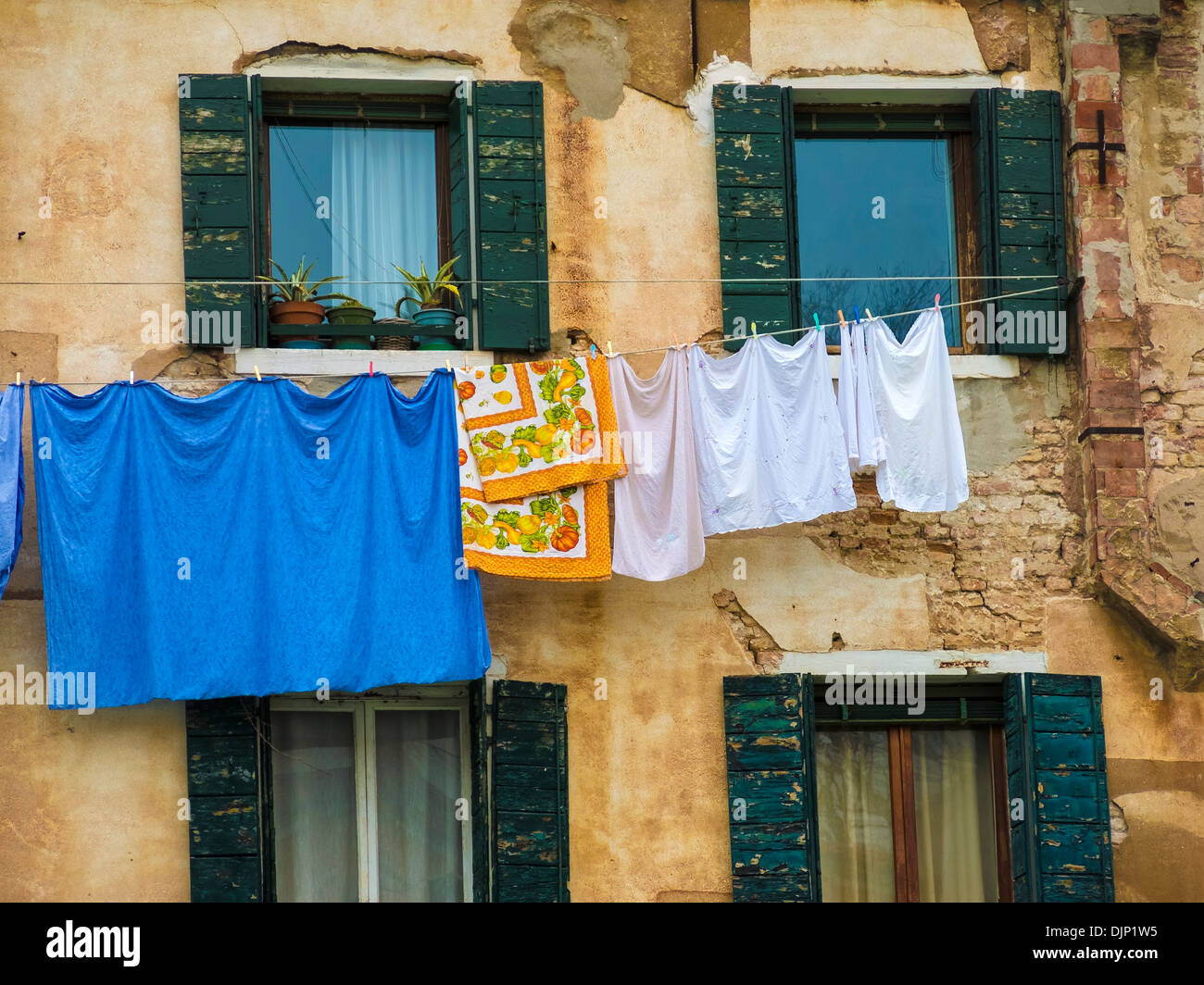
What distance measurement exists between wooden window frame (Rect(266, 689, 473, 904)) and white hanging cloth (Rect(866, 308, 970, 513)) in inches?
92.1

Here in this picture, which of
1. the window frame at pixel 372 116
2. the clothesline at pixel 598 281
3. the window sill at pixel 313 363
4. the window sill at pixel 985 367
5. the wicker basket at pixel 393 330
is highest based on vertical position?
the window frame at pixel 372 116

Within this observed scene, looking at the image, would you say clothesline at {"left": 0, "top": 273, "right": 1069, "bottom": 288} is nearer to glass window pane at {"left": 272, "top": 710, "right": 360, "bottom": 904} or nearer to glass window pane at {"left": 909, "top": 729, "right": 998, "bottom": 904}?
glass window pane at {"left": 272, "top": 710, "right": 360, "bottom": 904}

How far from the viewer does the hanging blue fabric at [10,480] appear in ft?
29.5

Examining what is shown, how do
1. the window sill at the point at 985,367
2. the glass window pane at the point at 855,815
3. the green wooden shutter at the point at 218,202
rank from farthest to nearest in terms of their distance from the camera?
the window sill at the point at 985,367 < the glass window pane at the point at 855,815 < the green wooden shutter at the point at 218,202

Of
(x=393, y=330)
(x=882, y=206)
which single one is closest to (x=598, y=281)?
(x=393, y=330)

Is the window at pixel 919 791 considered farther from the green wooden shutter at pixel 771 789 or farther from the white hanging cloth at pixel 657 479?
the white hanging cloth at pixel 657 479

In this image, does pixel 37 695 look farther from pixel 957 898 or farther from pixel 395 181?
pixel 957 898

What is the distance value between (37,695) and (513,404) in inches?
100

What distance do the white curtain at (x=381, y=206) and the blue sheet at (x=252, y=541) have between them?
1.00 meters

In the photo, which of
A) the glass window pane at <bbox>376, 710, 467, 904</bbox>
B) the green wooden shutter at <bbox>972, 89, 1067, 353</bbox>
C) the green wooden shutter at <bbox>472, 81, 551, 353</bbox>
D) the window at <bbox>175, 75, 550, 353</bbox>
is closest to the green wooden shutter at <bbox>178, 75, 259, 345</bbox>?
the window at <bbox>175, 75, 550, 353</bbox>

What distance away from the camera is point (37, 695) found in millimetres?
9328

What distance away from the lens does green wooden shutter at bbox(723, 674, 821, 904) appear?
374 inches

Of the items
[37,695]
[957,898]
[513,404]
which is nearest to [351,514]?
[513,404]

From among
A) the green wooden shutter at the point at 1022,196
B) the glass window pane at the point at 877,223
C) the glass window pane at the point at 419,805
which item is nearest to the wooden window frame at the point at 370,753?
the glass window pane at the point at 419,805
